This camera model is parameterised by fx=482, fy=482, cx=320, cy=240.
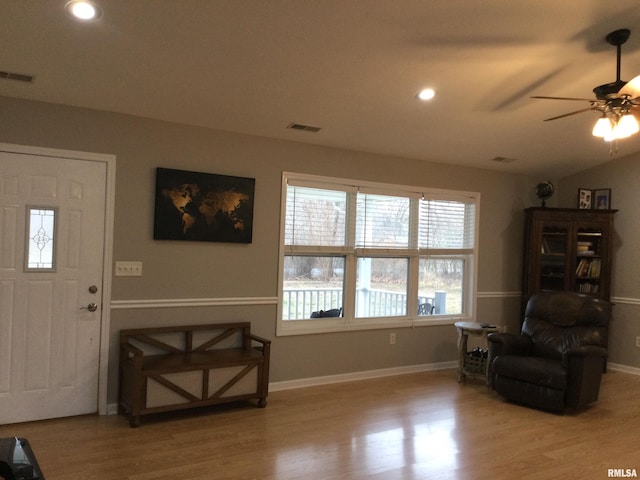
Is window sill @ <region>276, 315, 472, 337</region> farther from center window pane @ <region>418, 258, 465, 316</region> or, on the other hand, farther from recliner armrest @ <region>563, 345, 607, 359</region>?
recliner armrest @ <region>563, 345, 607, 359</region>

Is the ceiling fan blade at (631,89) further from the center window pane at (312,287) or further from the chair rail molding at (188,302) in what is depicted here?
the chair rail molding at (188,302)

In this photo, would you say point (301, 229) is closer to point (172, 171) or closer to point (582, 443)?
point (172, 171)

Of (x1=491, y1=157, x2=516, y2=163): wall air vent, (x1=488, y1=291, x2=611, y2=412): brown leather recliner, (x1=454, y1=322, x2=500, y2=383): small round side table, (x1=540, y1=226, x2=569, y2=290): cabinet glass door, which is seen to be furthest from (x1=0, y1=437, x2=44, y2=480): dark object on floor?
(x1=540, y1=226, x2=569, y2=290): cabinet glass door

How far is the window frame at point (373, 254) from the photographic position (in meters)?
4.55

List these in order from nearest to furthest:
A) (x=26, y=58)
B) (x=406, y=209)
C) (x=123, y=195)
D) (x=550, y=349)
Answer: (x=26, y=58)
(x=123, y=195)
(x=550, y=349)
(x=406, y=209)

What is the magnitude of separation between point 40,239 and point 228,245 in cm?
143

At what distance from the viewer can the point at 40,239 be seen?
3508 mm

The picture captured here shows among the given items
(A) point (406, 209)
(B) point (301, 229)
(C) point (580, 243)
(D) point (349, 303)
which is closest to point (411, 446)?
(D) point (349, 303)

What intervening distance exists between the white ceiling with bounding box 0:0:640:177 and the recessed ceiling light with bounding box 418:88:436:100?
59 millimetres

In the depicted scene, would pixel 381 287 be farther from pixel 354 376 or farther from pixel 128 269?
pixel 128 269

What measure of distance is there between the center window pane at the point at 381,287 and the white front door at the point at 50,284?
8.30 feet

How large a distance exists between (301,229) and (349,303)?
94 centimetres

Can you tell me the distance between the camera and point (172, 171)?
12.9 ft

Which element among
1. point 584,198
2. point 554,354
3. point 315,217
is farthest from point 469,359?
point 584,198
